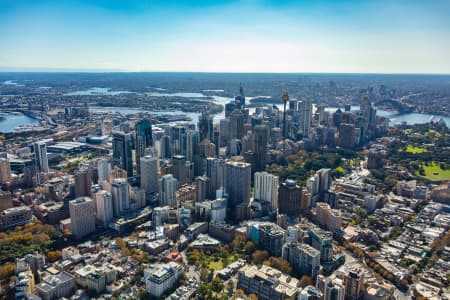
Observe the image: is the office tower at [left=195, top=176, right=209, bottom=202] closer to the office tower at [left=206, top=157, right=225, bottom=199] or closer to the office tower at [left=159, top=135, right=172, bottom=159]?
the office tower at [left=206, top=157, right=225, bottom=199]

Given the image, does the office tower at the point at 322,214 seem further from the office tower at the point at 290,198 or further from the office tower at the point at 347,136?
the office tower at the point at 347,136

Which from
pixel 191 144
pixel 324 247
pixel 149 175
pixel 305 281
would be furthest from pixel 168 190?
pixel 305 281

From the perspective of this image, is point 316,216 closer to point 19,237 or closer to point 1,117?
point 19,237

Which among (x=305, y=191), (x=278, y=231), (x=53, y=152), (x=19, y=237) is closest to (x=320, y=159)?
(x=305, y=191)

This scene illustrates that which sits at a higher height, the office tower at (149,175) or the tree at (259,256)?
the office tower at (149,175)

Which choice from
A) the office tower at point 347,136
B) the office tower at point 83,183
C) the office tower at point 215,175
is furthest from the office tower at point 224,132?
the office tower at point 83,183

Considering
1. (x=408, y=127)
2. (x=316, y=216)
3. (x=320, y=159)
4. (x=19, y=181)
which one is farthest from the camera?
(x=408, y=127)

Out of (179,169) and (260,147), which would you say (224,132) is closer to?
(260,147)
